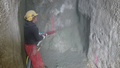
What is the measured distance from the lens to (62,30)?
4844mm

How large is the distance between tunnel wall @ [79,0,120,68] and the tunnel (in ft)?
1.40

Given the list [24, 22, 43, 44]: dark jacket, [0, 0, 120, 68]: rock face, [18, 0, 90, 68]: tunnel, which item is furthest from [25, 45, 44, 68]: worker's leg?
[18, 0, 90, 68]: tunnel

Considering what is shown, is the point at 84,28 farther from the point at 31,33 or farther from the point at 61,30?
the point at 31,33

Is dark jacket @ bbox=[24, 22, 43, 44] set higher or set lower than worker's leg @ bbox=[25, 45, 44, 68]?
higher

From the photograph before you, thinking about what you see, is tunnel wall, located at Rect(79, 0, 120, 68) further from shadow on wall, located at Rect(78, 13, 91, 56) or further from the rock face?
shadow on wall, located at Rect(78, 13, 91, 56)

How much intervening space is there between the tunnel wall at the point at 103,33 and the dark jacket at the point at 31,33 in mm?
1057

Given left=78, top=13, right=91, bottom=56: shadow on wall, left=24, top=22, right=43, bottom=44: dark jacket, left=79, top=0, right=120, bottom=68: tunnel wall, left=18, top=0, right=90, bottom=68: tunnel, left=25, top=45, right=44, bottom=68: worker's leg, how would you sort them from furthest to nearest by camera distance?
left=18, top=0, right=90, bottom=68: tunnel, left=78, top=13, right=91, bottom=56: shadow on wall, left=25, top=45, right=44, bottom=68: worker's leg, left=24, top=22, right=43, bottom=44: dark jacket, left=79, top=0, right=120, bottom=68: tunnel wall

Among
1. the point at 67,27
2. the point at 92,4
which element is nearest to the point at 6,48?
the point at 92,4

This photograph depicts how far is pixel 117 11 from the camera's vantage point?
8.77ft

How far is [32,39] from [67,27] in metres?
1.50

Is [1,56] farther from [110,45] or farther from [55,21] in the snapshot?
[55,21]

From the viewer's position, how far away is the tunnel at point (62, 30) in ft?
14.1

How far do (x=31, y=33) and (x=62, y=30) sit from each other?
58.8 inches

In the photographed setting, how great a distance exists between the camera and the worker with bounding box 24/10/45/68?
3404mm
